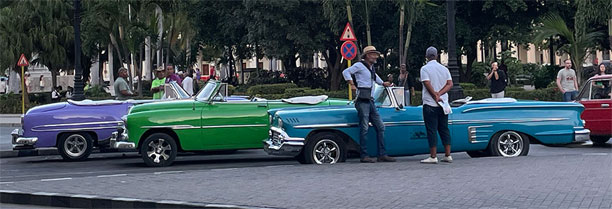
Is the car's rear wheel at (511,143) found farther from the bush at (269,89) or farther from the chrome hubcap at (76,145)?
the bush at (269,89)

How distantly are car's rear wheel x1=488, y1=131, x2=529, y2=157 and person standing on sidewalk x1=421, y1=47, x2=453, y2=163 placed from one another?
1.32 meters

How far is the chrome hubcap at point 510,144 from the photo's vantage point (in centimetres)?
1412

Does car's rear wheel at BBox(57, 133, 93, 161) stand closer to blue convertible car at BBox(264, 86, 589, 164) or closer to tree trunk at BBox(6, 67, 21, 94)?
blue convertible car at BBox(264, 86, 589, 164)

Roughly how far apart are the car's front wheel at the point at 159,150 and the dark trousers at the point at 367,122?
304cm

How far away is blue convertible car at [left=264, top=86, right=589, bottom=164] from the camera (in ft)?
44.6

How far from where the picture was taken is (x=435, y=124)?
13.0 meters

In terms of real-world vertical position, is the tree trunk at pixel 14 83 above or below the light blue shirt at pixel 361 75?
above

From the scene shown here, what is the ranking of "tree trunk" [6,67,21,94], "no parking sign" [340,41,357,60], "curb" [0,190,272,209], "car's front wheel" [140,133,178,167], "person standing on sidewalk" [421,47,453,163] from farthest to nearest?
"tree trunk" [6,67,21,94]
"no parking sign" [340,41,357,60]
"car's front wheel" [140,133,178,167]
"person standing on sidewalk" [421,47,453,163]
"curb" [0,190,272,209]

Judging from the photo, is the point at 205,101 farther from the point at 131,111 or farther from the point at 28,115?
the point at 28,115

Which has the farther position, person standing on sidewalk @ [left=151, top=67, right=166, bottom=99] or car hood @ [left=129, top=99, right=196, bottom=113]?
person standing on sidewalk @ [left=151, top=67, right=166, bottom=99]

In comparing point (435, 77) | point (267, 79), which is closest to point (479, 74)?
point (267, 79)

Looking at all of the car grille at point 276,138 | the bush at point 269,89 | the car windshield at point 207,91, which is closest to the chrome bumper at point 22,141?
the car windshield at point 207,91

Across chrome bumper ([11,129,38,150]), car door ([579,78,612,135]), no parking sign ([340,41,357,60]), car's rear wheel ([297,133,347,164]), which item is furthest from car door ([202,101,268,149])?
no parking sign ([340,41,357,60])

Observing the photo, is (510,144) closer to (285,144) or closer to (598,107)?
(598,107)
